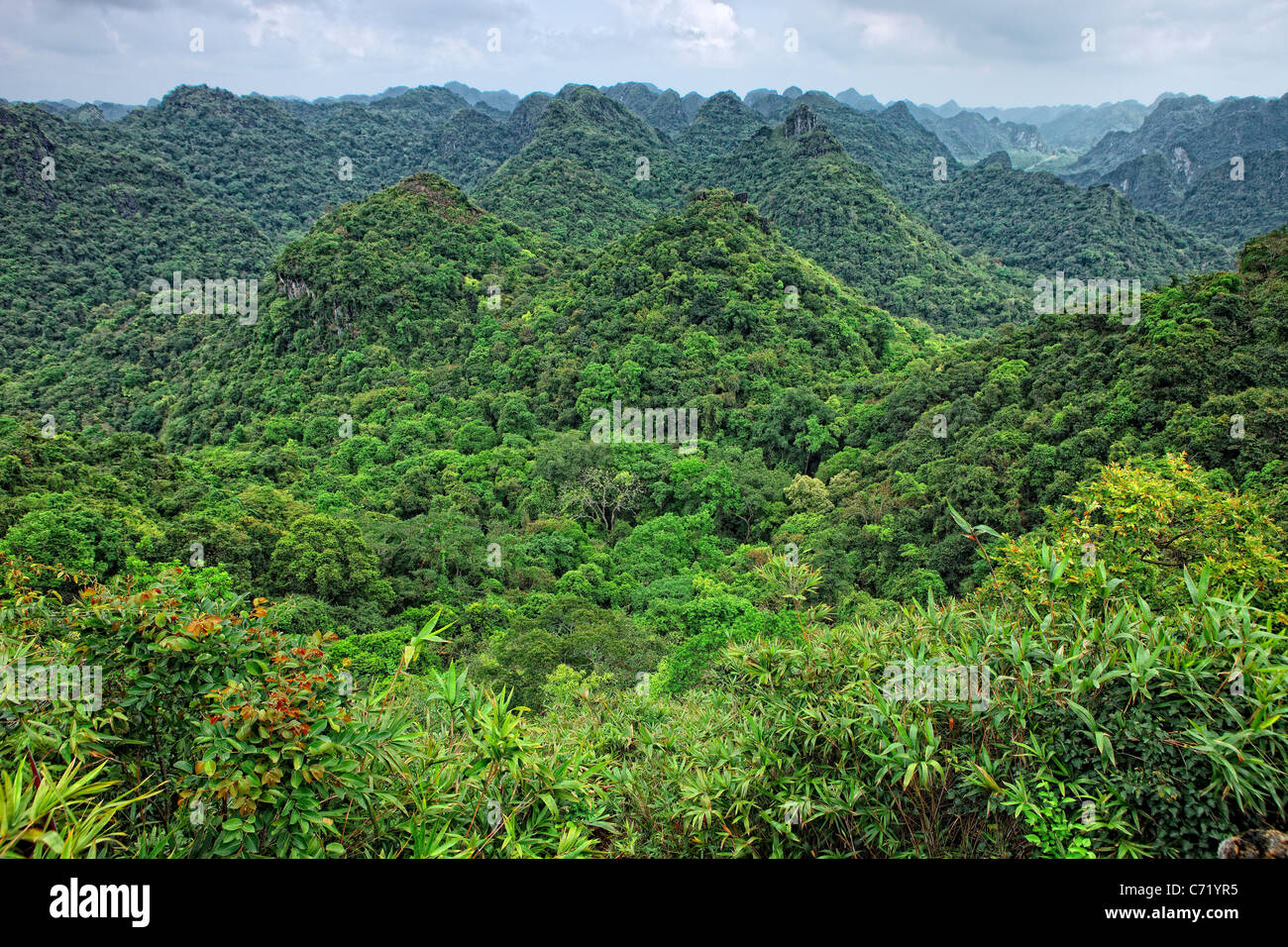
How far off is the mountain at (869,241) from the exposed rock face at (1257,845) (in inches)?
1873

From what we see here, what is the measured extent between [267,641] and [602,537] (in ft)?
66.9

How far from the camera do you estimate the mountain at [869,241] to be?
48375 millimetres

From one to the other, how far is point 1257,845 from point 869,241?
54779mm

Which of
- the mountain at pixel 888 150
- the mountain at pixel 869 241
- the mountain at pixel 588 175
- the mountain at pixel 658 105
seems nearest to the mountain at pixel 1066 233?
the mountain at pixel 869 241

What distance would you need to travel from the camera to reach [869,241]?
5275 cm

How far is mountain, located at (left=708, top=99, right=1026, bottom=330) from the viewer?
4838cm

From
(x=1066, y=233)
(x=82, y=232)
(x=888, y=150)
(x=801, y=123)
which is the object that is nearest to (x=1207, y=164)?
(x=888, y=150)

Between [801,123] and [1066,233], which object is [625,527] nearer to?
[801,123]

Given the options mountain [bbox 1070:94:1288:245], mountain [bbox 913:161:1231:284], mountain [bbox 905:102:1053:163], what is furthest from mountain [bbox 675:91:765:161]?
mountain [bbox 905:102:1053:163]

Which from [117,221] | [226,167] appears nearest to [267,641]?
[117,221]

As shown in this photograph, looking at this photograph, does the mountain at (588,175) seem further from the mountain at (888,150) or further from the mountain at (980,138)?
the mountain at (980,138)

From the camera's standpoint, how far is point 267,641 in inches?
150
